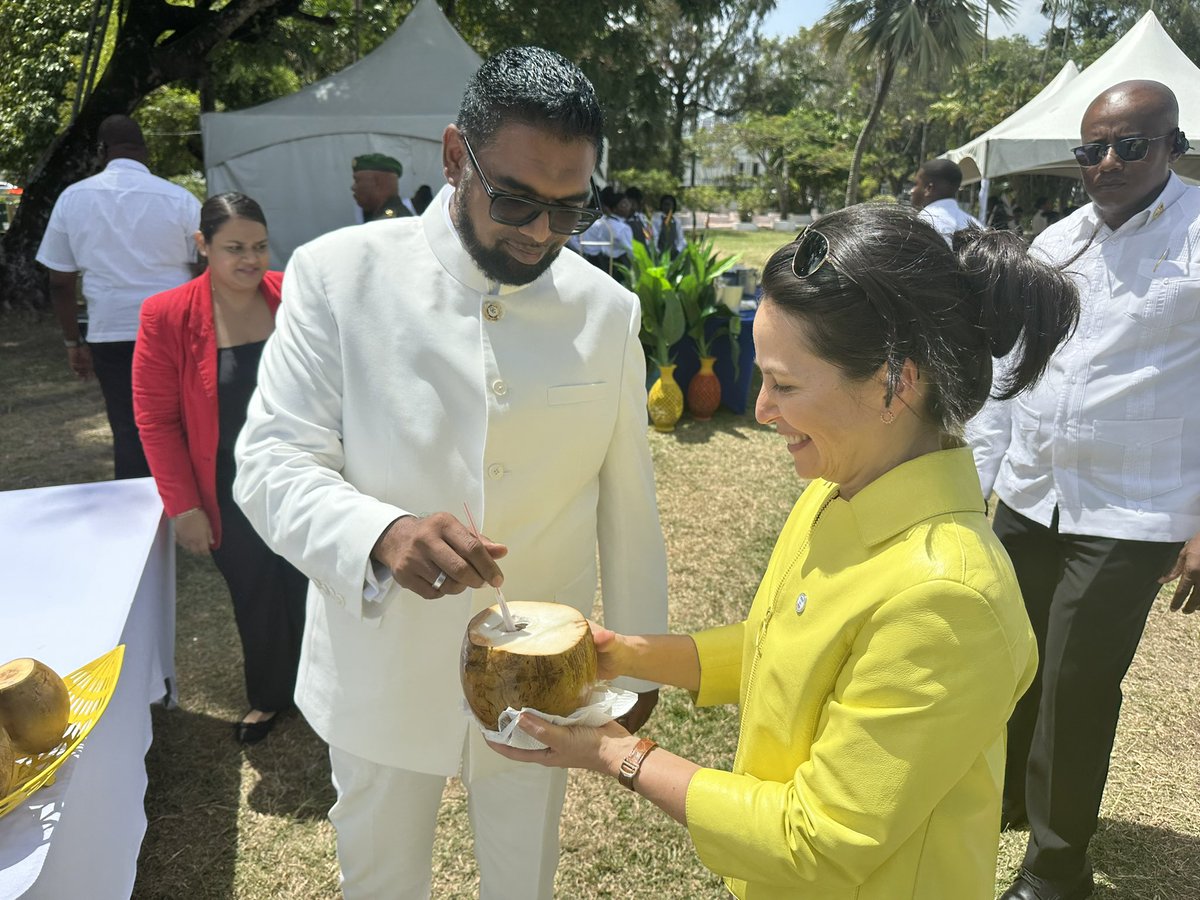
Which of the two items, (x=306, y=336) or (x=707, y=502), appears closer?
(x=306, y=336)

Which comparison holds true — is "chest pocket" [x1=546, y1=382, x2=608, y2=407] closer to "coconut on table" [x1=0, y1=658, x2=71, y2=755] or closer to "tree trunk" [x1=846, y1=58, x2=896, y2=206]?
"coconut on table" [x1=0, y1=658, x2=71, y2=755]

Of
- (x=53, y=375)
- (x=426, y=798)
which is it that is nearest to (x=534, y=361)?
(x=426, y=798)

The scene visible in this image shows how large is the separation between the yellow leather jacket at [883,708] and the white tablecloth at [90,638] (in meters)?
1.13

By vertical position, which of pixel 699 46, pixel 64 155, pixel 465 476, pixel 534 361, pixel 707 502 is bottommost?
pixel 707 502

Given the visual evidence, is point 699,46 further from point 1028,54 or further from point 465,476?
point 465,476

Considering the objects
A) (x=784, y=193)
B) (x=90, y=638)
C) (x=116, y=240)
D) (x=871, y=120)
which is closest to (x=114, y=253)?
(x=116, y=240)

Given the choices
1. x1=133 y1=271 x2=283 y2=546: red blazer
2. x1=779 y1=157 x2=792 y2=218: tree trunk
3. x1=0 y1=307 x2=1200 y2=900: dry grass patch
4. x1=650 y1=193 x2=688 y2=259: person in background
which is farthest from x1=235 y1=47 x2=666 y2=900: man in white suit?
x1=779 y1=157 x2=792 y2=218: tree trunk

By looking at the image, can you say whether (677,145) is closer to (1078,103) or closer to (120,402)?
(1078,103)

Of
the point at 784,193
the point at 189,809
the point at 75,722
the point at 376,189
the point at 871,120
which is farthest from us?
the point at 784,193

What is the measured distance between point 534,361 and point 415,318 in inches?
9.6

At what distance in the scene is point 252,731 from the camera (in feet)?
10.5

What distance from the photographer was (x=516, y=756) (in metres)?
1.37

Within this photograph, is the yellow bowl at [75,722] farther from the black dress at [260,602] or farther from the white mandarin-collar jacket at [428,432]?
the black dress at [260,602]

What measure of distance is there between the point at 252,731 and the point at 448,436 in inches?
84.2
